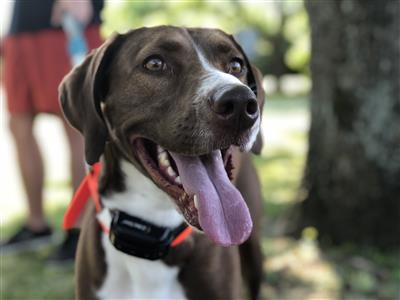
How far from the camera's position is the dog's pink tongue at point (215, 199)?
7.18 ft

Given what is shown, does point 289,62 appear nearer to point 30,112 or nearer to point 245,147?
point 30,112

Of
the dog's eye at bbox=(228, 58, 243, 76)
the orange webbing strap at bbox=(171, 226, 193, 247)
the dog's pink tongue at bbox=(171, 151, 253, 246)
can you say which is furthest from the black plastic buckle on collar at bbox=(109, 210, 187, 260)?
the dog's eye at bbox=(228, 58, 243, 76)

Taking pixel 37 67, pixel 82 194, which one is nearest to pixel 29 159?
pixel 37 67

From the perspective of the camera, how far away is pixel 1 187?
677cm

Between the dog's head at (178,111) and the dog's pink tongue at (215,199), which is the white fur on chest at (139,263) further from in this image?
the dog's pink tongue at (215,199)

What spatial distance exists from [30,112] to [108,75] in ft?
6.81

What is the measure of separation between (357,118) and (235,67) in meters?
2.00

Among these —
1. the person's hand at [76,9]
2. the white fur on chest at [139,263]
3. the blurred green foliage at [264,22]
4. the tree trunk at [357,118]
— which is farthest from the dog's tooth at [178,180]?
the blurred green foliage at [264,22]

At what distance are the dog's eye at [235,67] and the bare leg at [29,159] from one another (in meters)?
2.31

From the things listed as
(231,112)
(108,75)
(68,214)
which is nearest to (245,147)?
(231,112)

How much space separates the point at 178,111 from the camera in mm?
2213

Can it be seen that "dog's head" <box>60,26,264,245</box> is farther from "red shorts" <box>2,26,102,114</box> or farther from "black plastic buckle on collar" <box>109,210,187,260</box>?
"red shorts" <box>2,26,102,114</box>

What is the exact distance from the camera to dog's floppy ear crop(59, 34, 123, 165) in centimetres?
244

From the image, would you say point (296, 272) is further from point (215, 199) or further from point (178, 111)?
point (178, 111)
